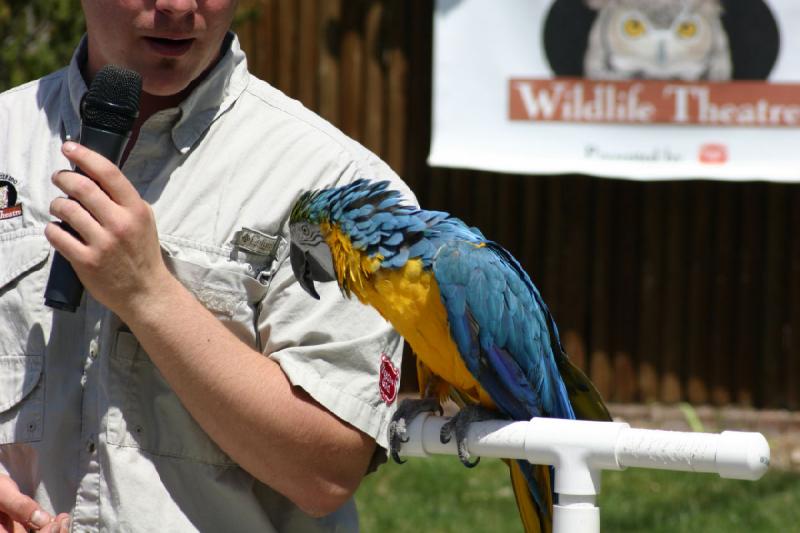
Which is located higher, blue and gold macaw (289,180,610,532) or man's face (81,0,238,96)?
man's face (81,0,238,96)

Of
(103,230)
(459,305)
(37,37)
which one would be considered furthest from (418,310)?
(37,37)

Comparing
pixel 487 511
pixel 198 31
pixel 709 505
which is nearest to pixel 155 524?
pixel 198 31

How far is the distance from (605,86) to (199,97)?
347cm

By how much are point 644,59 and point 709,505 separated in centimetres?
188

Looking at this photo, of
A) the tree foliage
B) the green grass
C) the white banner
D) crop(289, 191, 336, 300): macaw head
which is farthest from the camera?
the white banner

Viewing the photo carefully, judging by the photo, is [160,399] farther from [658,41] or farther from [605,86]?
[658,41]

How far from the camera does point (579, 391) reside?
1.93m

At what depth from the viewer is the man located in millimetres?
1578

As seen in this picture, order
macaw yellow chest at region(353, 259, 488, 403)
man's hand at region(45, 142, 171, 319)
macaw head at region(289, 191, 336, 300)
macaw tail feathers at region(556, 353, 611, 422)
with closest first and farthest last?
man's hand at region(45, 142, 171, 319)
macaw head at region(289, 191, 336, 300)
macaw yellow chest at region(353, 259, 488, 403)
macaw tail feathers at region(556, 353, 611, 422)

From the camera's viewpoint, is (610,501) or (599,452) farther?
(610,501)

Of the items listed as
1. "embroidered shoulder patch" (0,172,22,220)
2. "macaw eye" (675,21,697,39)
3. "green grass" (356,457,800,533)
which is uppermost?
"macaw eye" (675,21,697,39)

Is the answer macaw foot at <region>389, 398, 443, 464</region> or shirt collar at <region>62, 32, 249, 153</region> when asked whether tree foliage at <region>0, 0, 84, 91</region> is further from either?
macaw foot at <region>389, 398, 443, 464</region>

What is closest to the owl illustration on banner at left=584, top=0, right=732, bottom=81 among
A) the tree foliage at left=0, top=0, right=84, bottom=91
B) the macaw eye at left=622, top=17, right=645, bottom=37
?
the macaw eye at left=622, top=17, right=645, bottom=37

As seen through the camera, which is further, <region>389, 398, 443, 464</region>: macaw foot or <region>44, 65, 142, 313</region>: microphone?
<region>389, 398, 443, 464</region>: macaw foot
